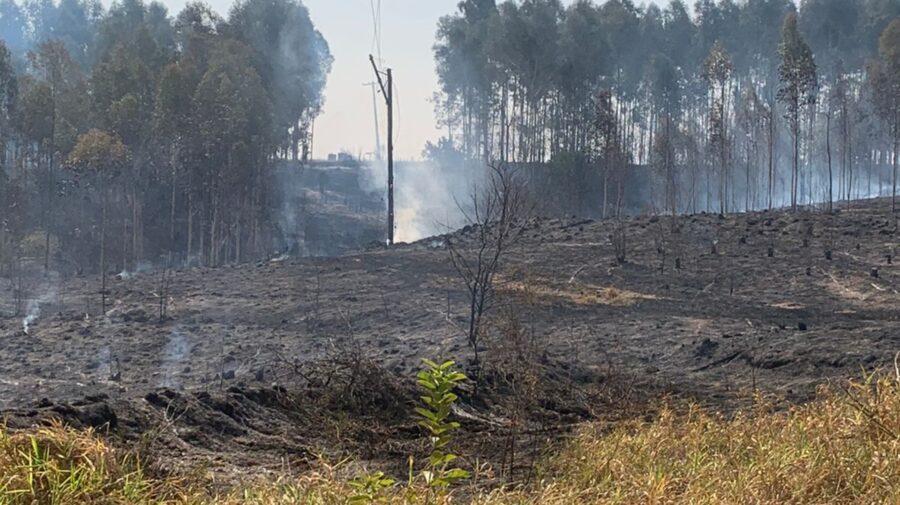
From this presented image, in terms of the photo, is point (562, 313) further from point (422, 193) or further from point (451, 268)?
point (422, 193)

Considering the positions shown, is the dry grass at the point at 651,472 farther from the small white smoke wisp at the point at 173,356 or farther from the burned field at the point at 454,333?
the small white smoke wisp at the point at 173,356

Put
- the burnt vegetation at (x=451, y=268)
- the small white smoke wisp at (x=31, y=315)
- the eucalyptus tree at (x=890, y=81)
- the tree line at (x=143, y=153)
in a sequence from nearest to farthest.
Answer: the burnt vegetation at (x=451, y=268) → the small white smoke wisp at (x=31, y=315) → the tree line at (x=143, y=153) → the eucalyptus tree at (x=890, y=81)

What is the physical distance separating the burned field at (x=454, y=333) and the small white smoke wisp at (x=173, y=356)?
77 millimetres

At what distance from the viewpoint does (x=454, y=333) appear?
20734 mm

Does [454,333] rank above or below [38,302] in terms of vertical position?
above

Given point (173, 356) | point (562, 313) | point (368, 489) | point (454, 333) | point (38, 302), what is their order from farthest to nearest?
point (38, 302), point (562, 313), point (454, 333), point (173, 356), point (368, 489)

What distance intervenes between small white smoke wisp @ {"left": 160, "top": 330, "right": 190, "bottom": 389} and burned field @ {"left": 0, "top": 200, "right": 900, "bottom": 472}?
8 centimetres

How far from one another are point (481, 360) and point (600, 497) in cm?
830

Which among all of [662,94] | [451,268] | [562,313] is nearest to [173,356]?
[562,313]

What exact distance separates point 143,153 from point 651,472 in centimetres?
4028

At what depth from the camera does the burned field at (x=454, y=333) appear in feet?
39.7

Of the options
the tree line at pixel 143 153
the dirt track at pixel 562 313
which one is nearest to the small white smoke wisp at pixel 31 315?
the dirt track at pixel 562 313

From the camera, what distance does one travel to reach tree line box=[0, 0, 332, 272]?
4291 cm

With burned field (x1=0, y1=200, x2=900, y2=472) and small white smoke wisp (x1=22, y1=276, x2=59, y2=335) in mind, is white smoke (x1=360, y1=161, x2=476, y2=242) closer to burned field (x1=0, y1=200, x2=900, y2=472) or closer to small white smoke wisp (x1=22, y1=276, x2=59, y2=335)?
burned field (x1=0, y1=200, x2=900, y2=472)
